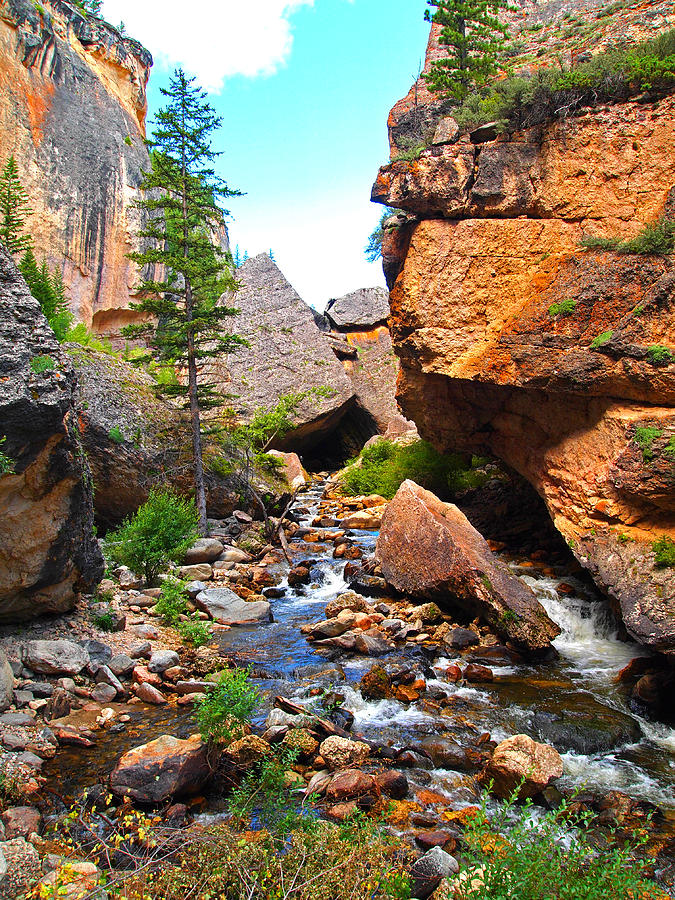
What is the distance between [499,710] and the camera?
22.5ft

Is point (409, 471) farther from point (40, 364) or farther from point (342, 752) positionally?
point (40, 364)

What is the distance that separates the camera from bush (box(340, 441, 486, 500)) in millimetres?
19984

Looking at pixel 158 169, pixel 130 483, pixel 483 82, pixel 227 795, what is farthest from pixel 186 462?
pixel 483 82

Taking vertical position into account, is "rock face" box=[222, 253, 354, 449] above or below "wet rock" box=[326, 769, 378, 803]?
above

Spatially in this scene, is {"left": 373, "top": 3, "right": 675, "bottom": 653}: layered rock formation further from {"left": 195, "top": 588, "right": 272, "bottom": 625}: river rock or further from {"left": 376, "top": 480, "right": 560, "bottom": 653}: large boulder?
{"left": 195, "top": 588, "right": 272, "bottom": 625}: river rock

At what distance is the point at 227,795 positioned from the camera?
16.5 feet

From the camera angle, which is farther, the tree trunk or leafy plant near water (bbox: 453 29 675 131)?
the tree trunk

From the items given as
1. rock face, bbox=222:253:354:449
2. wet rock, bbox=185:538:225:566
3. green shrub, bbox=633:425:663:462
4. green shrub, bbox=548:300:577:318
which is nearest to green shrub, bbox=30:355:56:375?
wet rock, bbox=185:538:225:566

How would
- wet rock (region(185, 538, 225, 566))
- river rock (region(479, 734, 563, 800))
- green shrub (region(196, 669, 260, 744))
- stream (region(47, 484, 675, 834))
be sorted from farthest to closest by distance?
wet rock (region(185, 538, 225, 566)) → stream (region(47, 484, 675, 834)) → green shrub (region(196, 669, 260, 744)) → river rock (region(479, 734, 563, 800))

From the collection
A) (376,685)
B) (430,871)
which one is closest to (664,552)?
(376,685)

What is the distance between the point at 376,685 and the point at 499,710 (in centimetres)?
159

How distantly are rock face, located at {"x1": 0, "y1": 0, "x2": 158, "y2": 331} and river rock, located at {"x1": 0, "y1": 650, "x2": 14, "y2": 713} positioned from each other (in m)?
24.5

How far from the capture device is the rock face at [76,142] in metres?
24.4

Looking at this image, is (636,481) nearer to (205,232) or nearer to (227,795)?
(227,795)
